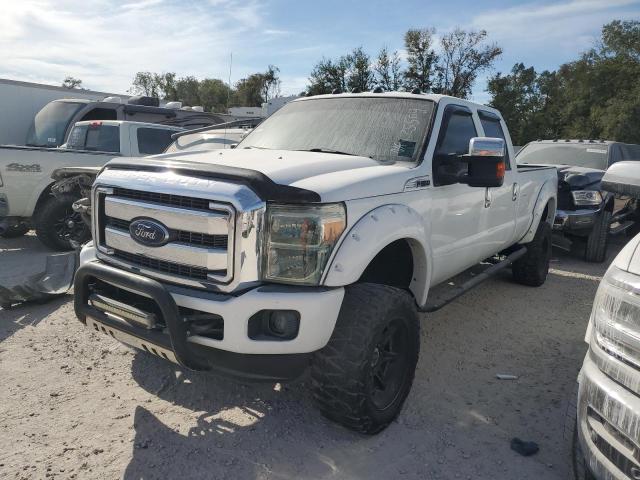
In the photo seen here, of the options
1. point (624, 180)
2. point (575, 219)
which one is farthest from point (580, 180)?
point (624, 180)

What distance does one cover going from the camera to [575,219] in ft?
24.2

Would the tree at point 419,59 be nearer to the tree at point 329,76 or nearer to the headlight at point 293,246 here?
the tree at point 329,76

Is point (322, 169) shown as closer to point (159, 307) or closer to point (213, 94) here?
point (159, 307)

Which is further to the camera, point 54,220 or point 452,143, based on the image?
point 54,220

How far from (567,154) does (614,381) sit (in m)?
8.28

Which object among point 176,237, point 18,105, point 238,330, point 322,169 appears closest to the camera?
point 238,330

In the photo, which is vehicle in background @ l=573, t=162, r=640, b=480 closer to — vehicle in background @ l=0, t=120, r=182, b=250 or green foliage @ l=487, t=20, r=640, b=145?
vehicle in background @ l=0, t=120, r=182, b=250

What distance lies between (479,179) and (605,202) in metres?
5.23

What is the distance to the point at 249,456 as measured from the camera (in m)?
2.68

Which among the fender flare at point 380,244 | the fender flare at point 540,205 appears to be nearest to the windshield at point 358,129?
the fender flare at point 380,244

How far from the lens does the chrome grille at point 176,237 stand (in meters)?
2.50

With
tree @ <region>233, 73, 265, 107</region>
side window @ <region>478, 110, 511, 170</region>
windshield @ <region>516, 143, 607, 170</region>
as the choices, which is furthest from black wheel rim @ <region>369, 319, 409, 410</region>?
tree @ <region>233, 73, 265, 107</region>

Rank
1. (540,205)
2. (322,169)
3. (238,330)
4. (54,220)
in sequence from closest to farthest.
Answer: (238,330)
(322,169)
(540,205)
(54,220)

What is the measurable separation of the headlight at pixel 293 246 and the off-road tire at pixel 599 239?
21.1 ft
